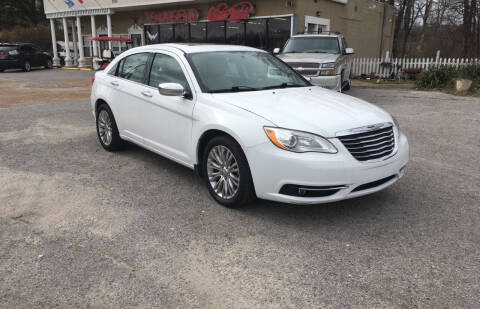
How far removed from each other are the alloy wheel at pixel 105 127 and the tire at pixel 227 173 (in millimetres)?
2437

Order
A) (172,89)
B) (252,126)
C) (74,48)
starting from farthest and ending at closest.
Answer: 1. (74,48)
2. (172,89)
3. (252,126)

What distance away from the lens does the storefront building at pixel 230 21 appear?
18.9 m

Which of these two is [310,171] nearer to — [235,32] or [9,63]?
[235,32]

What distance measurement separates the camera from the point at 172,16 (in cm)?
2264

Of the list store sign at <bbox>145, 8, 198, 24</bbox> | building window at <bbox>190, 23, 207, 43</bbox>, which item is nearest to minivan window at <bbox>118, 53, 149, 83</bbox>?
building window at <bbox>190, 23, 207, 43</bbox>

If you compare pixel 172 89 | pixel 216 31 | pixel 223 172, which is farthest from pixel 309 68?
pixel 216 31

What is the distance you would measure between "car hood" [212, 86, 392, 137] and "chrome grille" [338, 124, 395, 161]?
103 millimetres

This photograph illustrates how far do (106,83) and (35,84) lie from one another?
13147 millimetres

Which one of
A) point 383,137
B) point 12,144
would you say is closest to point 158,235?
point 383,137

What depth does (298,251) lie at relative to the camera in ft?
11.7

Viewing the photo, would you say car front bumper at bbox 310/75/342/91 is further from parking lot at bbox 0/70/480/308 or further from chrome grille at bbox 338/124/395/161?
chrome grille at bbox 338/124/395/161

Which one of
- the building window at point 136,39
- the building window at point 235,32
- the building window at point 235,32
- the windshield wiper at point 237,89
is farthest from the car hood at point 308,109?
the building window at point 136,39

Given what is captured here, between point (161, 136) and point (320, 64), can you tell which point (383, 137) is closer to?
point (161, 136)

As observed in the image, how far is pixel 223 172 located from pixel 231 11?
17.0 metres
